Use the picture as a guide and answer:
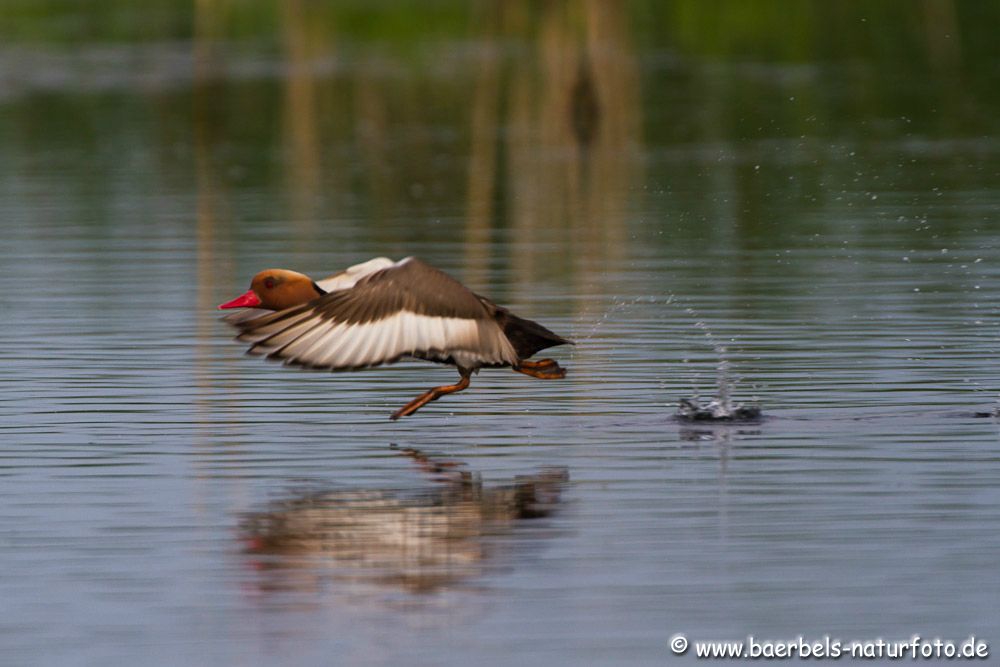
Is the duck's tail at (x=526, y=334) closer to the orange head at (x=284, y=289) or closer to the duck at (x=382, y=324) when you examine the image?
the duck at (x=382, y=324)

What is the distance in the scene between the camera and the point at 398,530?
9.83 m

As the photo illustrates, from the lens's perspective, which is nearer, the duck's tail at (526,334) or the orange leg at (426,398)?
the duck's tail at (526,334)

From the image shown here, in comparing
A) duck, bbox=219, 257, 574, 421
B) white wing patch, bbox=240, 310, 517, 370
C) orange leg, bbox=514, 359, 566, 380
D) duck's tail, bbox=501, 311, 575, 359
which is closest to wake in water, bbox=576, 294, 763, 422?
orange leg, bbox=514, 359, 566, 380

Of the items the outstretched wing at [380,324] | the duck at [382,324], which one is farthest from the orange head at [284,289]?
the outstretched wing at [380,324]

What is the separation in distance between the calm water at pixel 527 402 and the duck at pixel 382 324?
58 centimetres

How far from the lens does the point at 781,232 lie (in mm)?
22828

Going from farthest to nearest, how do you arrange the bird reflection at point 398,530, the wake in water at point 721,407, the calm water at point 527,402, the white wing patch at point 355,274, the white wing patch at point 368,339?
the wake in water at point 721,407 → the white wing patch at point 355,274 → the white wing patch at point 368,339 → the bird reflection at point 398,530 → the calm water at point 527,402

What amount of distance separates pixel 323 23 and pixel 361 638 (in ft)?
188

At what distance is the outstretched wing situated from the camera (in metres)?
11.1

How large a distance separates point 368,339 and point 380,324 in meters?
0.11

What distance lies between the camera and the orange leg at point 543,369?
12.3m

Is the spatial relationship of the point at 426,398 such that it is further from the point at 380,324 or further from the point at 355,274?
the point at 380,324

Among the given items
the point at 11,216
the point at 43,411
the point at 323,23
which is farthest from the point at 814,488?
the point at 323,23

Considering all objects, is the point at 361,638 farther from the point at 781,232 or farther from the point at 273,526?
the point at 781,232
